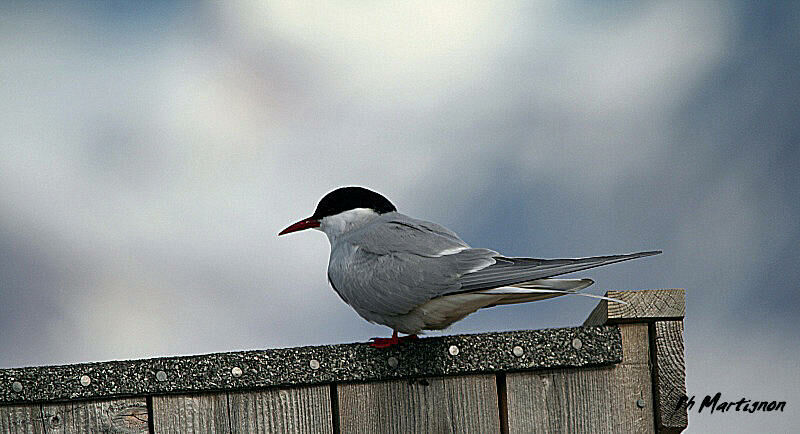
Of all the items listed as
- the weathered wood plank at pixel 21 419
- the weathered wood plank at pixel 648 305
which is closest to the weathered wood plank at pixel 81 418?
the weathered wood plank at pixel 21 419

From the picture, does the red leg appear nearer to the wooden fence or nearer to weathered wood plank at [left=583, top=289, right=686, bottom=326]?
the wooden fence

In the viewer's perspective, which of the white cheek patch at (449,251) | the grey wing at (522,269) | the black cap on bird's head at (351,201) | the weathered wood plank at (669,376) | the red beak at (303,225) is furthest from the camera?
the red beak at (303,225)

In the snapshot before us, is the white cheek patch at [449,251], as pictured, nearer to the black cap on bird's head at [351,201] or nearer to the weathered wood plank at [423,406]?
the weathered wood plank at [423,406]

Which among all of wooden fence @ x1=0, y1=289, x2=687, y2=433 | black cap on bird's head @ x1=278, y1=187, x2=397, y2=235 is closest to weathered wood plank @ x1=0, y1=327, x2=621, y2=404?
wooden fence @ x1=0, y1=289, x2=687, y2=433

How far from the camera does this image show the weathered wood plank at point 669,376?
2.41 metres

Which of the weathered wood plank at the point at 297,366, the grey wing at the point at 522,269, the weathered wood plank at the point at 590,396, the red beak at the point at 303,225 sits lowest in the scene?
the weathered wood plank at the point at 590,396

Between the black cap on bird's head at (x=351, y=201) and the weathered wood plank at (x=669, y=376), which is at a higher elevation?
the black cap on bird's head at (x=351, y=201)

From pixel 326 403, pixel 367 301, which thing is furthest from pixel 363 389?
pixel 367 301

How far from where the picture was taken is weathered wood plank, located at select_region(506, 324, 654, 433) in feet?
8.04

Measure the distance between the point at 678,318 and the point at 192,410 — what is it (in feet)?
4.28

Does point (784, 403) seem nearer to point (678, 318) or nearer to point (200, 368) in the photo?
point (678, 318)

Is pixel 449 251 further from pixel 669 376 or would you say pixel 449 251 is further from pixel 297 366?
pixel 669 376

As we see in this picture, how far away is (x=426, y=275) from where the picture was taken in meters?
2.57

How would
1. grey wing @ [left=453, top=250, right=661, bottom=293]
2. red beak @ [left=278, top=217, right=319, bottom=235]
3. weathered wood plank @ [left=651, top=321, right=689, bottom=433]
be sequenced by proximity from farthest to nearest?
red beak @ [left=278, top=217, right=319, bottom=235] < weathered wood plank @ [left=651, top=321, right=689, bottom=433] < grey wing @ [left=453, top=250, right=661, bottom=293]
